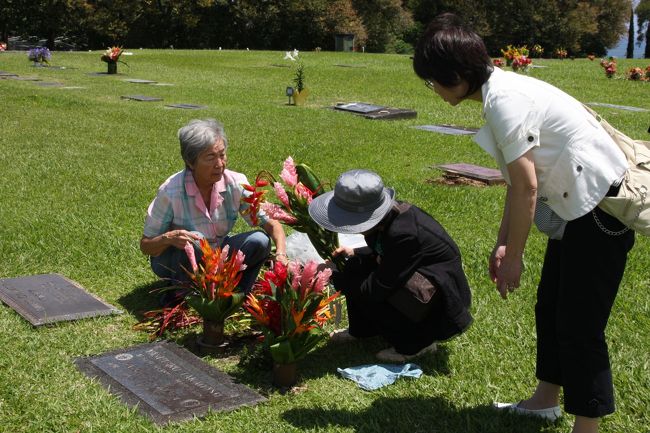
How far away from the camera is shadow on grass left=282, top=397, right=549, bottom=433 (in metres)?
3.48

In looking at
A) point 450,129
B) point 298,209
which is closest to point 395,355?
point 298,209

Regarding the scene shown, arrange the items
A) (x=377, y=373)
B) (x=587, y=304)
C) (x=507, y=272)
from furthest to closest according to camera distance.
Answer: (x=377, y=373), (x=507, y=272), (x=587, y=304)

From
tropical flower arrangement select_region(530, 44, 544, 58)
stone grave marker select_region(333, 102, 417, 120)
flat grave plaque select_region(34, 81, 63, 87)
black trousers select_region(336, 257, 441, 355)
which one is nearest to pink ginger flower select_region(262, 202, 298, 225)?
black trousers select_region(336, 257, 441, 355)

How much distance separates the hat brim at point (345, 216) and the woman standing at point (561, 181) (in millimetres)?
785

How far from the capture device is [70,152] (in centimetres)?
980

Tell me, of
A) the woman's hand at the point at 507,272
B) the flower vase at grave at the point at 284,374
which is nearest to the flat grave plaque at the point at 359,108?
the flower vase at grave at the point at 284,374

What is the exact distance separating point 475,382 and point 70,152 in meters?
7.04

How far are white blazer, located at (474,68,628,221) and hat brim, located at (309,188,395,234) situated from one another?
919 mm

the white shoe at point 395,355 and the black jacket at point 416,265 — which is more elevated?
the black jacket at point 416,265

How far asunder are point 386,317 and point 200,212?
1277 mm

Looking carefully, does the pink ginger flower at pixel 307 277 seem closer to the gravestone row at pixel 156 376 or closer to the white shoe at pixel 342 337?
the gravestone row at pixel 156 376

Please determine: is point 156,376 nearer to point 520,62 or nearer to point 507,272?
point 507,272

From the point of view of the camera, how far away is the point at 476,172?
8.43 metres

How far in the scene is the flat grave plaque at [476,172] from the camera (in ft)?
27.0
